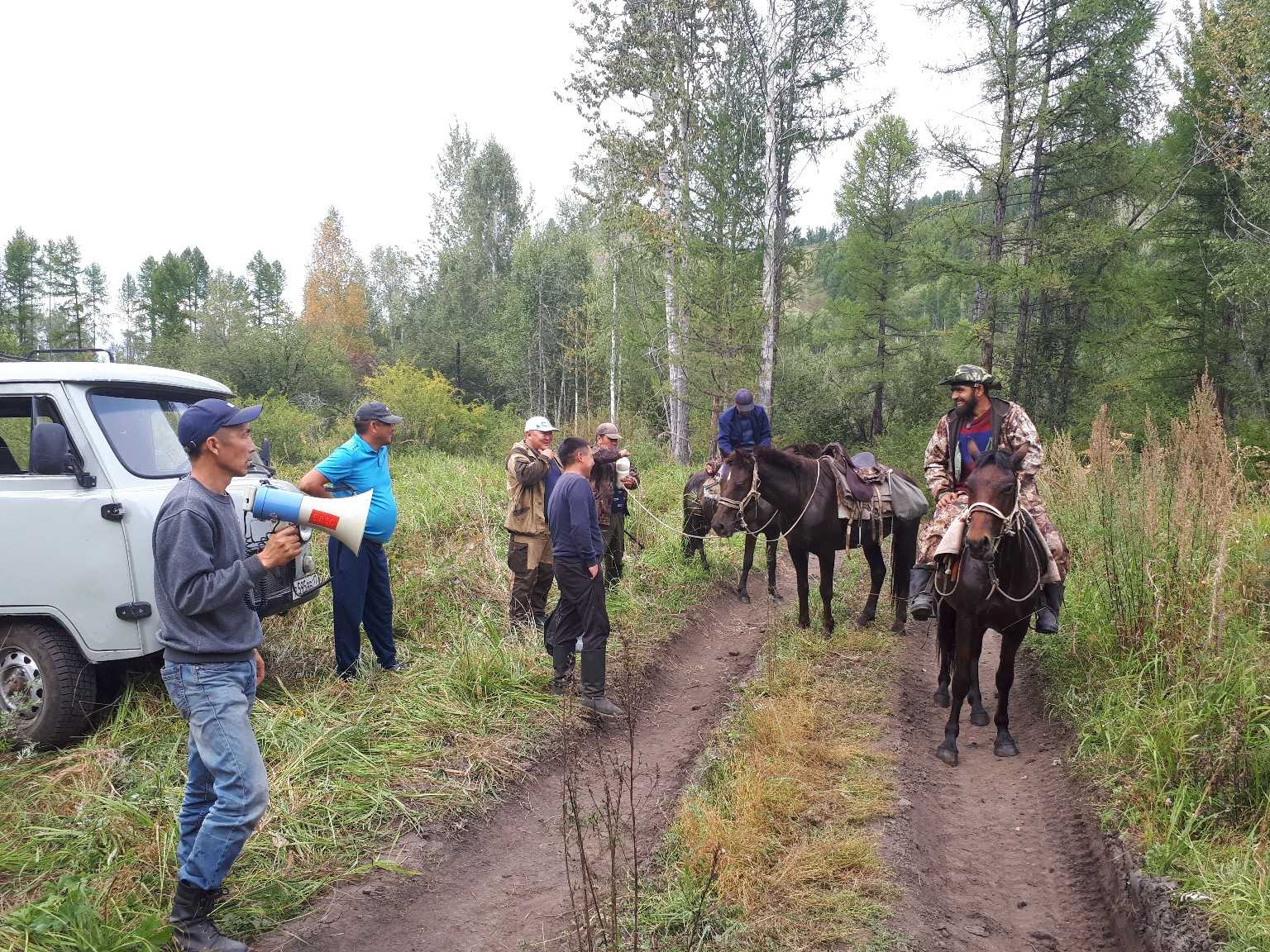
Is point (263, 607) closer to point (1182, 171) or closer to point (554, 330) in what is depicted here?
point (1182, 171)

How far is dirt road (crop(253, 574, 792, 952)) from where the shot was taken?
10.7ft

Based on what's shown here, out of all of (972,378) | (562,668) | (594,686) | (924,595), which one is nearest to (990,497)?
(972,378)

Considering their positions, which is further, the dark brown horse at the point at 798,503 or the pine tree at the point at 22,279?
the pine tree at the point at 22,279

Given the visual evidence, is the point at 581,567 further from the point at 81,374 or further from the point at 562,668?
the point at 81,374

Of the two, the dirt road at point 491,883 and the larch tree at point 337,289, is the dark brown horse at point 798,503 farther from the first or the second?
the larch tree at point 337,289

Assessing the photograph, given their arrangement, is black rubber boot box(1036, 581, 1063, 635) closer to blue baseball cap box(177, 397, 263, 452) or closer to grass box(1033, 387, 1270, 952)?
grass box(1033, 387, 1270, 952)

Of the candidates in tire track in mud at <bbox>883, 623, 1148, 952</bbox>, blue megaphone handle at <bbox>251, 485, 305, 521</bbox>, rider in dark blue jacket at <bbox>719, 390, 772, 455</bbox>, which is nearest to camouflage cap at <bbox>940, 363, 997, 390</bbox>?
tire track in mud at <bbox>883, 623, 1148, 952</bbox>

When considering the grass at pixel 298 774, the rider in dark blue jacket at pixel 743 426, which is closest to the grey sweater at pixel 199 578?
the grass at pixel 298 774

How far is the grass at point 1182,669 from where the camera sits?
129 inches

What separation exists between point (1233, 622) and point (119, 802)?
6709mm

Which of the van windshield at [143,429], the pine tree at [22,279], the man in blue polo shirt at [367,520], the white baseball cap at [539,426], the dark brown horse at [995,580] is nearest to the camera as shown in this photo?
the dark brown horse at [995,580]

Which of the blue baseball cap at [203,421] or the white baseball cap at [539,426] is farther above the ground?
the blue baseball cap at [203,421]

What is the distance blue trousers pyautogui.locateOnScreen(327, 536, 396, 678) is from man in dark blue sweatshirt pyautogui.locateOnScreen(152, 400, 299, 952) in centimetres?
248

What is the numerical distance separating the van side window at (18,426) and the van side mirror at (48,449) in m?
0.25
